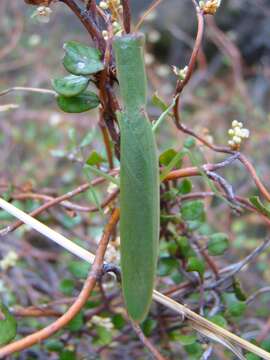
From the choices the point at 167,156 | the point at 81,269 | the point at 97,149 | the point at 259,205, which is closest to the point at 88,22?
the point at 167,156

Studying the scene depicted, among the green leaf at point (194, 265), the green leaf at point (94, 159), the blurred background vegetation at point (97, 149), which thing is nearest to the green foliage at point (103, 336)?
the blurred background vegetation at point (97, 149)

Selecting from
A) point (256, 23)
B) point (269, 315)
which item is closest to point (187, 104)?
point (256, 23)

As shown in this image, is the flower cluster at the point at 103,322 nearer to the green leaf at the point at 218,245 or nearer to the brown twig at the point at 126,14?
the green leaf at the point at 218,245

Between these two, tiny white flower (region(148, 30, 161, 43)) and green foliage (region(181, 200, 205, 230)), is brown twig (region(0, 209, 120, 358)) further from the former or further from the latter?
tiny white flower (region(148, 30, 161, 43))

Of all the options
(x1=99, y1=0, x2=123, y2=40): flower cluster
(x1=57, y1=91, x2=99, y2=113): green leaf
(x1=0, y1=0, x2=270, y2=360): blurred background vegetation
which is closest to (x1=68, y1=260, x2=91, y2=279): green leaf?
(x1=0, y1=0, x2=270, y2=360): blurred background vegetation

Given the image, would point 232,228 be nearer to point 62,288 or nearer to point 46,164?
point 46,164

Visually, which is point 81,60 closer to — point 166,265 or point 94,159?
point 94,159

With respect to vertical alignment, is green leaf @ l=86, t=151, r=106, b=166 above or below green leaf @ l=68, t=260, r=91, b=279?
above
